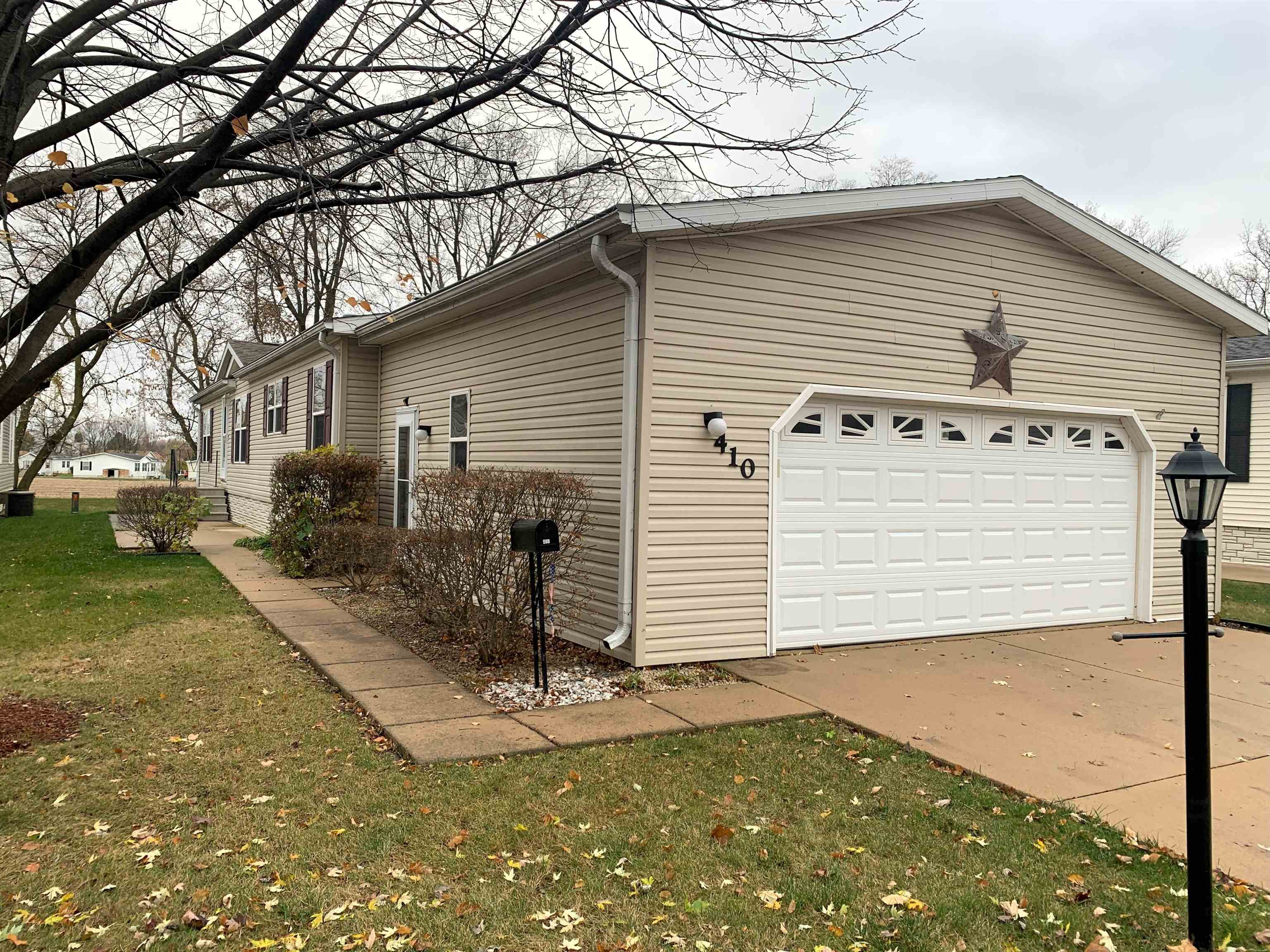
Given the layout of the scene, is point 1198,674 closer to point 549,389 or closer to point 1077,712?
point 1077,712

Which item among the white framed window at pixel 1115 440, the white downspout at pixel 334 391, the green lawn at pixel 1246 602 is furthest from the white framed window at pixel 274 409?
the green lawn at pixel 1246 602

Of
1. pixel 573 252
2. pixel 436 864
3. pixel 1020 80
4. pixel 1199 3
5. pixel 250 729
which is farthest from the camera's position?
pixel 573 252

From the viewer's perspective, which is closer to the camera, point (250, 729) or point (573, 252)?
point (250, 729)

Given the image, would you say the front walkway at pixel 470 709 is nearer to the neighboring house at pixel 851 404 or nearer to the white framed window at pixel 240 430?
the neighboring house at pixel 851 404

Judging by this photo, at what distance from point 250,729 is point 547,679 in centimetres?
197

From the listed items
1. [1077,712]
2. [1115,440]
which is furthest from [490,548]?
[1115,440]

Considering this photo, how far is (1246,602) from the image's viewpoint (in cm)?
1083

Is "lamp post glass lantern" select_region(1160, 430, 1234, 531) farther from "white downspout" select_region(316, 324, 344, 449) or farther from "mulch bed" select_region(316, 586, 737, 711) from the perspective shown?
"white downspout" select_region(316, 324, 344, 449)

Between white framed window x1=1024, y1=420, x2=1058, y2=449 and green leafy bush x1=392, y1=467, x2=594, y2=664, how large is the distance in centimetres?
456

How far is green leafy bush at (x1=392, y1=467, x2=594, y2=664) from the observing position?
6434mm

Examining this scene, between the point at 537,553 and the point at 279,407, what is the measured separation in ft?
40.4

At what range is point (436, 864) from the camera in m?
3.45

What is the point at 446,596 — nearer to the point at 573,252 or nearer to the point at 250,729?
the point at 250,729

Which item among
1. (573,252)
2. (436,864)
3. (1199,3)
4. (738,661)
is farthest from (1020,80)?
(436,864)
